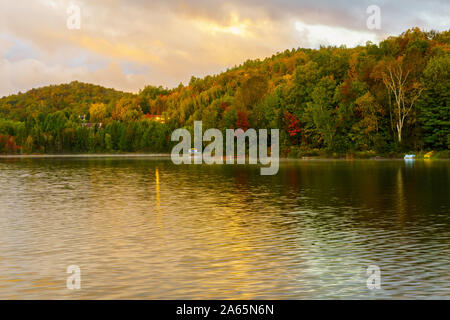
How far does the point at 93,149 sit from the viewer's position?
17225 cm

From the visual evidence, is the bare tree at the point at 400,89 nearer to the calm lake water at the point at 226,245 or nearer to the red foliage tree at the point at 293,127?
the red foliage tree at the point at 293,127

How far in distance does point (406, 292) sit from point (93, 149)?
6503 inches

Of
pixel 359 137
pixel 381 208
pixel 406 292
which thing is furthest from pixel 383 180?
pixel 359 137

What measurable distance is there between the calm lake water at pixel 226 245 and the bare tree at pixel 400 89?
211ft

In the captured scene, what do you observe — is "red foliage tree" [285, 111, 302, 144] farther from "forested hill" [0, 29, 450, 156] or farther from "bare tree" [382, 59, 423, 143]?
"bare tree" [382, 59, 423, 143]

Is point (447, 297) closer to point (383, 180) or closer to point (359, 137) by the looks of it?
point (383, 180)

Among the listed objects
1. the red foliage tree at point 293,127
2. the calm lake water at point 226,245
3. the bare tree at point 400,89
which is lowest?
the calm lake water at point 226,245

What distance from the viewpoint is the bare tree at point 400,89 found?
95.9 m

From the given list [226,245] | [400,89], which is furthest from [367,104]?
[226,245]

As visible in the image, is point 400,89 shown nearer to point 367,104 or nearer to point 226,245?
point 367,104

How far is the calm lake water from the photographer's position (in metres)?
12.7

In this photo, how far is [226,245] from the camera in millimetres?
17828

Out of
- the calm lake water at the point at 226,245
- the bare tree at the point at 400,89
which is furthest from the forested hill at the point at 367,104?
the calm lake water at the point at 226,245

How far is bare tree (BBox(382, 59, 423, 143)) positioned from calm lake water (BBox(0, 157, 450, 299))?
211 ft
